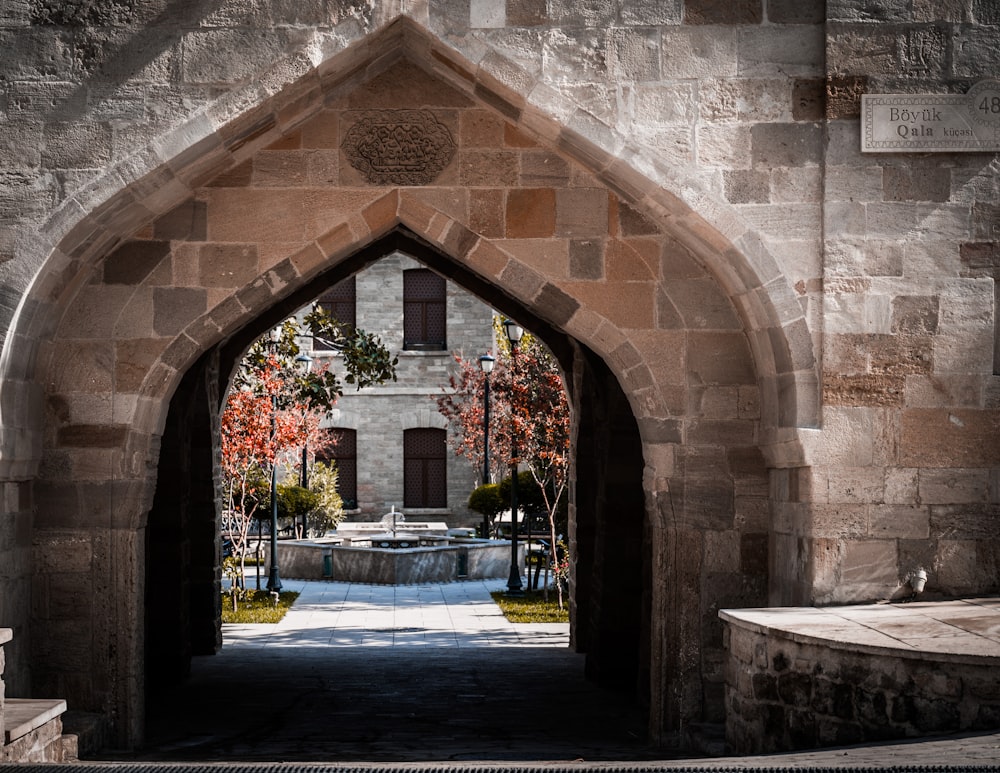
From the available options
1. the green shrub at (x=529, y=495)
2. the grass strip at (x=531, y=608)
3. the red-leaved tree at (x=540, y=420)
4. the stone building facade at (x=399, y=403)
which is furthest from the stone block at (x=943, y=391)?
the stone building facade at (x=399, y=403)

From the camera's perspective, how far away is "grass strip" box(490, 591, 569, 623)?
11539mm

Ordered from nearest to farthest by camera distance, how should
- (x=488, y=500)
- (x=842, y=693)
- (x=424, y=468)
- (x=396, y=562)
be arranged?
1. (x=842, y=693)
2. (x=396, y=562)
3. (x=488, y=500)
4. (x=424, y=468)

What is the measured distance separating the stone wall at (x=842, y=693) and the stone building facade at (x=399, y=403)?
16.4 meters

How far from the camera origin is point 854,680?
448 cm

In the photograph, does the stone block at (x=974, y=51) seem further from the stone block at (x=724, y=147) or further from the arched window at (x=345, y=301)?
the arched window at (x=345, y=301)

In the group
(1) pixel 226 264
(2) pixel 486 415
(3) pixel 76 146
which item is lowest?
(2) pixel 486 415

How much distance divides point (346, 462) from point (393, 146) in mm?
16376

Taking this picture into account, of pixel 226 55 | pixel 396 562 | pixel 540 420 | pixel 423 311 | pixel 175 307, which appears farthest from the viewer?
pixel 423 311

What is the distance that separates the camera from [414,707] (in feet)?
23.3

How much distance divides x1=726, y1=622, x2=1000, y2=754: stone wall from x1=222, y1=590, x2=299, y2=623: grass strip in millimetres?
7203

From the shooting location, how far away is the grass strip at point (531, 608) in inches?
454

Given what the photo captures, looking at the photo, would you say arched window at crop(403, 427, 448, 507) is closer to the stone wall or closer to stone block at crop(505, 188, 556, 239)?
stone block at crop(505, 188, 556, 239)

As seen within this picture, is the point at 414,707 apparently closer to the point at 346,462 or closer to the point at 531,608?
the point at 531,608

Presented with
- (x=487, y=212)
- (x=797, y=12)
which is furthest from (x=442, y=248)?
(x=797, y=12)
